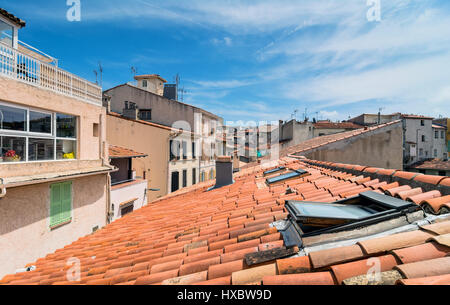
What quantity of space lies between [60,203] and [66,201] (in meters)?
0.34

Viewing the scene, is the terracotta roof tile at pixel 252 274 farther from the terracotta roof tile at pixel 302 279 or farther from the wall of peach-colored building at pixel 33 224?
the wall of peach-colored building at pixel 33 224

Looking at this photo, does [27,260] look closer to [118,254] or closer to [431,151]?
[118,254]

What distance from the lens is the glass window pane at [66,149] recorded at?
29.8ft

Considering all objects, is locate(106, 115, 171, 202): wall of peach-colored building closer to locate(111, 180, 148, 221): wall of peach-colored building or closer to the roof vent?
locate(111, 180, 148, 221): wall of peach-colored building

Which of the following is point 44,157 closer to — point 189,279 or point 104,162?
point 104,162

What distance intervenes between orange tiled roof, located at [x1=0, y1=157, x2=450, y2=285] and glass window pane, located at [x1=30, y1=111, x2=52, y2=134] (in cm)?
503

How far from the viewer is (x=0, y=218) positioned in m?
6.59

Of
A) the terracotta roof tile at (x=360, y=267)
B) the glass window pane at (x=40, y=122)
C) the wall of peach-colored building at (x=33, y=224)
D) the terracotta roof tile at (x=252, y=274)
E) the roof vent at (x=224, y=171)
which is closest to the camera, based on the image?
the terracotta roof tile at (x=360, y=267)

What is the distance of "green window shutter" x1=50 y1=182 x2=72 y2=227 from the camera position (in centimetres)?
848

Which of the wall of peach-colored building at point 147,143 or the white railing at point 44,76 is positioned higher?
the white railing at point 44,76

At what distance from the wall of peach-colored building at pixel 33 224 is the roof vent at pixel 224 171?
5.75 meters

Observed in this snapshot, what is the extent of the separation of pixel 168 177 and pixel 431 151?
4840cm

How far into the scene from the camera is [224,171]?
392 inches

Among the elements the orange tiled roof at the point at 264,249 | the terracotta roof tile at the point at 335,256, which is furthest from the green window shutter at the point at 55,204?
the terracotta roof tile at the point at 335,256
